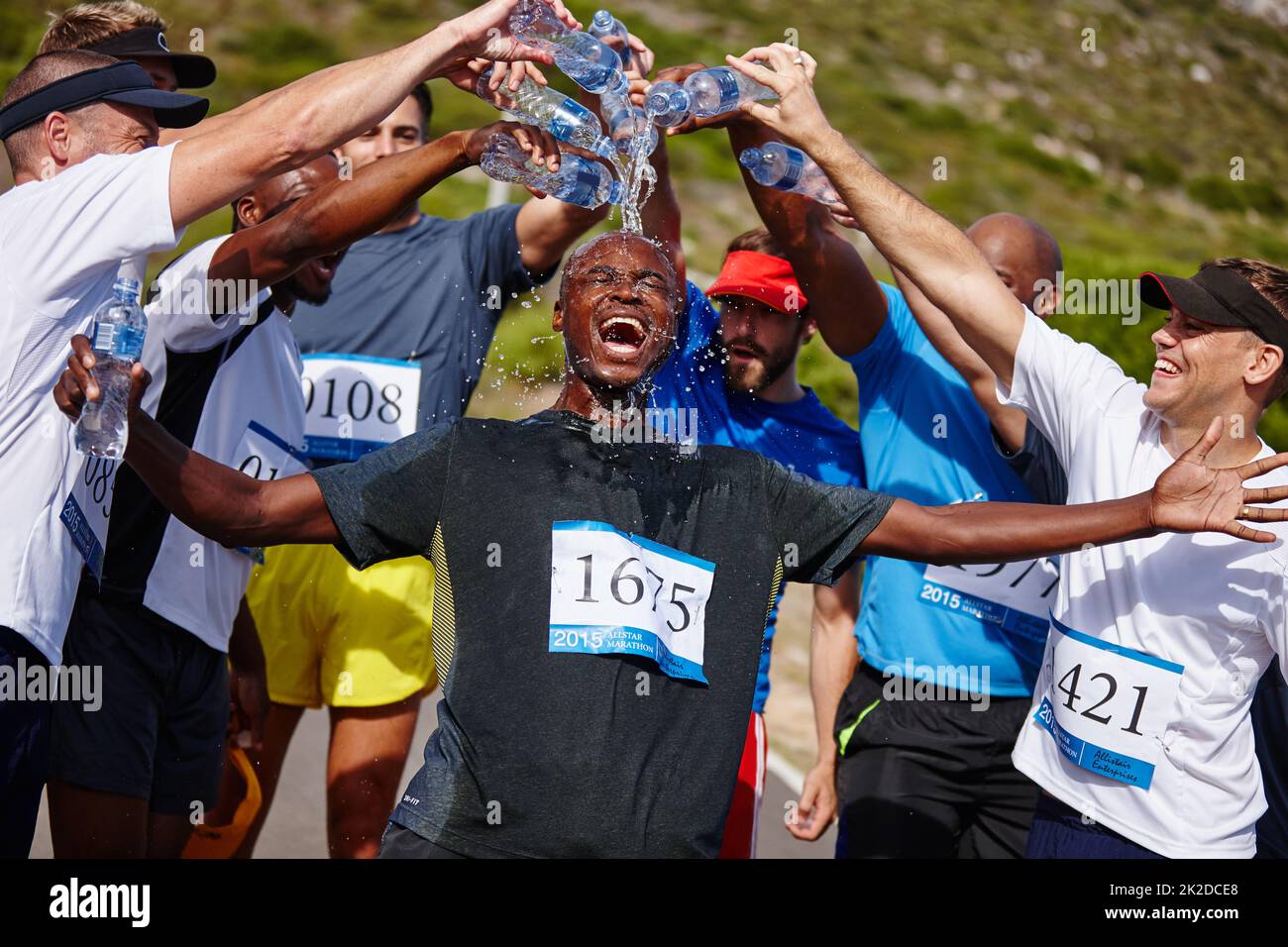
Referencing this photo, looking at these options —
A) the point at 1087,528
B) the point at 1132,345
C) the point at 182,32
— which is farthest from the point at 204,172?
the point at 182,32

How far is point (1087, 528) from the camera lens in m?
3.47

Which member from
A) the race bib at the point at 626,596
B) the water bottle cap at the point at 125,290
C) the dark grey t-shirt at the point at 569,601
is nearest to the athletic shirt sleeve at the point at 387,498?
the dark grey t-shirt at the point at 569,601

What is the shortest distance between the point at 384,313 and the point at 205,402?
3.80 feet

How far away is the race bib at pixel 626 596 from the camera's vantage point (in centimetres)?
331

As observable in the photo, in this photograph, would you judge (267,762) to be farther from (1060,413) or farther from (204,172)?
(1060,413)

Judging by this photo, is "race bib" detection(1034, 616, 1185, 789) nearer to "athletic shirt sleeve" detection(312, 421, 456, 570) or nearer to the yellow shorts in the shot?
"athletic shirt sleeve" detection(312, 421, 456, 570)

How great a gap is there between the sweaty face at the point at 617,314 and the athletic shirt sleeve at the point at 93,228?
955 mm

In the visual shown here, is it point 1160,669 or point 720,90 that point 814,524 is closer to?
point 1160,669

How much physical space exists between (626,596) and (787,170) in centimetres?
200

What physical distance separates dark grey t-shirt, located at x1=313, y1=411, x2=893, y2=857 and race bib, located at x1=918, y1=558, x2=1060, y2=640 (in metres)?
1.34

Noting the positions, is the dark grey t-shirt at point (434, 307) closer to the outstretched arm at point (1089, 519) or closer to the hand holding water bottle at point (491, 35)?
the hand holding water bottle at point (491, 35)

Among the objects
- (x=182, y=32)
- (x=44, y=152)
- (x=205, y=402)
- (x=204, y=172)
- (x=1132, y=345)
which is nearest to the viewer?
(x=204, y=172)

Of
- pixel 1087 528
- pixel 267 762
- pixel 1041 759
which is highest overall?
pixel 1087 528

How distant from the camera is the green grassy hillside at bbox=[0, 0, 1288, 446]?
1108 inches
